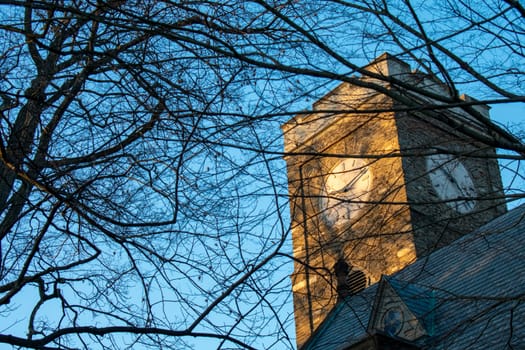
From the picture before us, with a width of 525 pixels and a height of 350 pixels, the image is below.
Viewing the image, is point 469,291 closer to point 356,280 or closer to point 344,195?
point 344,195

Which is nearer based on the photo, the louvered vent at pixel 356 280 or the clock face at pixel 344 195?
the clock face at pixel 344 195

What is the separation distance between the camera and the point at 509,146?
205 inches

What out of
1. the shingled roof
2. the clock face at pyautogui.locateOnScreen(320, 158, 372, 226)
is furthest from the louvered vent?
the shingled roof

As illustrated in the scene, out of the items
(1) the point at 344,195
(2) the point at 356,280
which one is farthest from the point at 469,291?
(2) the point at 356,280

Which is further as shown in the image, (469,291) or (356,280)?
(356,280)

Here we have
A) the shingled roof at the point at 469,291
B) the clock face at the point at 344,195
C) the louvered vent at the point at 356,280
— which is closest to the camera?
the clock face at the point at 344,195

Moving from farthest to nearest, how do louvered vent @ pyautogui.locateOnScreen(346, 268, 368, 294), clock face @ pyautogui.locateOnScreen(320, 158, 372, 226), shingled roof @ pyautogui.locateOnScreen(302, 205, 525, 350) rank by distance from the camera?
1. louvered vent @ pyautogui.locateOnScreen(346, 268, 368, 294)
2. shingled roof @ pyautogui.locateOnScreen(302, 205, 525, 350)
3. clock face @ pyautogui.locateOnScreen(320, 158, 372, 226)

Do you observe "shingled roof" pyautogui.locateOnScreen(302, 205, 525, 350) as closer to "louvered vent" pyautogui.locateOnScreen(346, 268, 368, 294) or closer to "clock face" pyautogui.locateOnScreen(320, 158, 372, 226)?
"clock face" pyautogui.locateOnScreen(320, 158, 372, 226)

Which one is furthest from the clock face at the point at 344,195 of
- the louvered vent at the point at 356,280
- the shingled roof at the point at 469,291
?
the louvered vent at the point at 356,280

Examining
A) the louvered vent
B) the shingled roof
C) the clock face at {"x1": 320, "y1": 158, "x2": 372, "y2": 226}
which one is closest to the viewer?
the clock face at {"x1": 320, "y1": 158, "x2": 372, "y2": 226}

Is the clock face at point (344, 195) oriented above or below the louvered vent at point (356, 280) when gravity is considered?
below

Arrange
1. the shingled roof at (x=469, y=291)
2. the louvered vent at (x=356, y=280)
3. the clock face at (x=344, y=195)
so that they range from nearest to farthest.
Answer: the clock face at (x=344, y=195) < the shingled roof at (x=469, y=291) < the louvered vent at (x=356, y=280)

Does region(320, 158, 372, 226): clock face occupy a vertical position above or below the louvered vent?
below

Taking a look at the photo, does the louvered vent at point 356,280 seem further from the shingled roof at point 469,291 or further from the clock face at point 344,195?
the shingled roof at point 469,291
